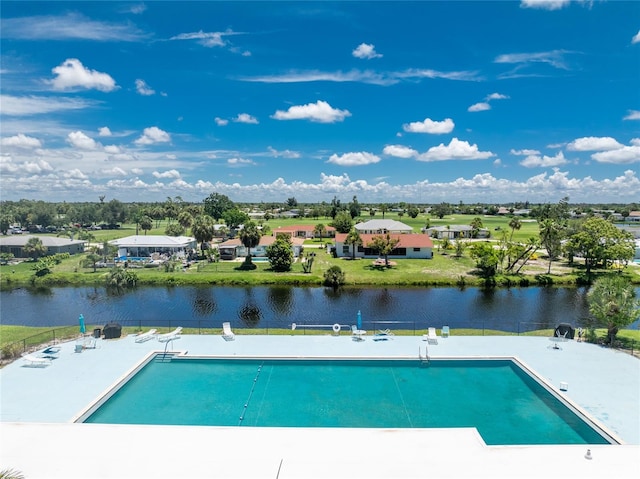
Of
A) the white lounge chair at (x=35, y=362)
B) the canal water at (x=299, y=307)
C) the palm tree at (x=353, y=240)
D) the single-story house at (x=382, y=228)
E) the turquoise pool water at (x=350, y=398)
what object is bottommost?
the canal water at (x=299, y=307)

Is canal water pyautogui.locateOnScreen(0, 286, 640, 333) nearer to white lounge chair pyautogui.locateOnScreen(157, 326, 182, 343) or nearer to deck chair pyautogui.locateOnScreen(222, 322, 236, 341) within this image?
white lounge chair pyautogui.locateOnScreen(157, 326, 182, 343)

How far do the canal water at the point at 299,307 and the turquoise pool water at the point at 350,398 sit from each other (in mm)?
10252

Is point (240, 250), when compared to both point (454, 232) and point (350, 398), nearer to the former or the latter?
point (454, 232)

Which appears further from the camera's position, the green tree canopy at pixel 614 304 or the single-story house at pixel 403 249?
the single-story house at pixel 403 249

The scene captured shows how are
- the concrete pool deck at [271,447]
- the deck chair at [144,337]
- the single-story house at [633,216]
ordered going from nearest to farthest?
the concrete pool deck at [271,447]
the deck chair at [144,337]
the single-story house at [633,216]

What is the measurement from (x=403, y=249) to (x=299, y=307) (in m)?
26.6

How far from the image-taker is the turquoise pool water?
14750 mm

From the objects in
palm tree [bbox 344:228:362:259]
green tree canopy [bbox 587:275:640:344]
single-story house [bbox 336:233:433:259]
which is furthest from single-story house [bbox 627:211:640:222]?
green tree canopy [bbox 587:275:640:344]

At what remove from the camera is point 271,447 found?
477 inches

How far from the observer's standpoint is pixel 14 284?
1818 inches

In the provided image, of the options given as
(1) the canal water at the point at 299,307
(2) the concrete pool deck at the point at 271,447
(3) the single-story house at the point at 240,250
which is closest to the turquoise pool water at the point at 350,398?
(2) the concrete pool deck at the point at 271,447

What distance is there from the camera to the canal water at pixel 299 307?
3278cm

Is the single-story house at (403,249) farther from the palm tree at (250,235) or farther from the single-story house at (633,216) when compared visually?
the single-story house at (633,216)

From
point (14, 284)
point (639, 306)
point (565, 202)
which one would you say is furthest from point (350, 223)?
point (639, 306)
